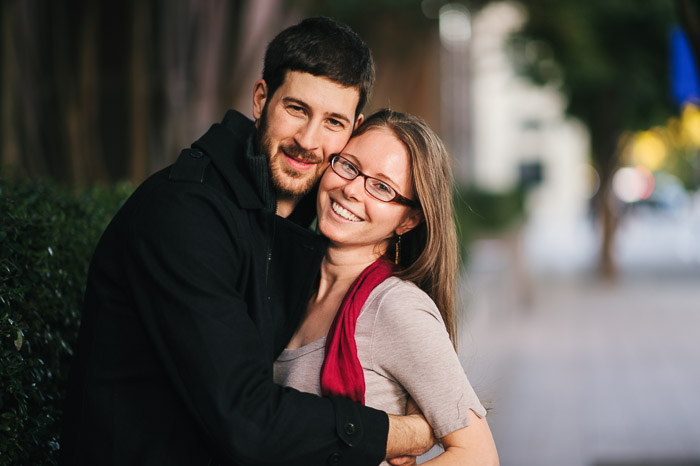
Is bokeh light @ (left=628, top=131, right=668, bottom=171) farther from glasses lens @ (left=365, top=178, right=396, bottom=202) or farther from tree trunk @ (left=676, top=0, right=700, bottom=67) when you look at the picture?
glasses lens @ (left=365, top=178, right=396, bottom=202)

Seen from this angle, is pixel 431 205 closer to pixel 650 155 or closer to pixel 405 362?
pixel 405 362

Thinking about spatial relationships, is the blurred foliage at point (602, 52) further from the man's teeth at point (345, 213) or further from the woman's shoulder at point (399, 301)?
the woman's shoulder at point (399, 301)

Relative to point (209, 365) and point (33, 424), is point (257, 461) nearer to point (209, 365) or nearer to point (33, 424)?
point (209, 365)

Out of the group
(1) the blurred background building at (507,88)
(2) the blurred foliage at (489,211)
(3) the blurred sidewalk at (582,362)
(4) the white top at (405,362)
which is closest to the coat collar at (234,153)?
(4) the white top at (405,362)

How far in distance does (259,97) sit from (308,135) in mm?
295

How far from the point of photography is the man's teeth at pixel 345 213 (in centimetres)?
277

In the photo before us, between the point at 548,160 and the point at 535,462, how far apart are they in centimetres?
5855

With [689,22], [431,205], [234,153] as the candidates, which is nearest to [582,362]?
[689,22]

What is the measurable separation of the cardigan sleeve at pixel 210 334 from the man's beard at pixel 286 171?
0.52 m

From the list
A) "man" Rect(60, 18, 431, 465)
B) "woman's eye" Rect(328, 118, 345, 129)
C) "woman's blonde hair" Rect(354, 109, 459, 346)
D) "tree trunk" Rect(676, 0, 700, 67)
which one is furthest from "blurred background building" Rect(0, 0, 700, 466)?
"man" Rect(60, 18, 431, 465)

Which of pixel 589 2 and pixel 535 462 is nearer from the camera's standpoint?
pixel 535 462

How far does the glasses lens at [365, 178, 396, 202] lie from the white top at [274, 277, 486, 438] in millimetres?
292

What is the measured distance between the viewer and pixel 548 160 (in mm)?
62719

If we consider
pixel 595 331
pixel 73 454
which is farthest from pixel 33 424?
pixel 595 331
